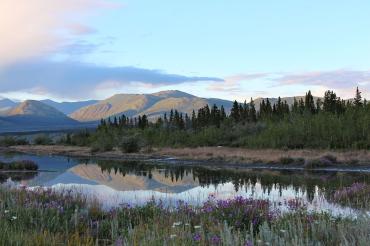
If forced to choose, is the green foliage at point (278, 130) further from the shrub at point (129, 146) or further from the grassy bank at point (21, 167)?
the grassy bank at point (21, 167)

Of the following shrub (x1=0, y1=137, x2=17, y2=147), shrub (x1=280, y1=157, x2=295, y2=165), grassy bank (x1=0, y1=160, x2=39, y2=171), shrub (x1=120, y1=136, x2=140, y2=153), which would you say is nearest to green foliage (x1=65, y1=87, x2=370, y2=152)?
shrub (x1=120, y1=136, x2=140, y2=153)

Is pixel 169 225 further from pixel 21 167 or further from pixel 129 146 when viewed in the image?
pixel 129 146

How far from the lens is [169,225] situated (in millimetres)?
10547

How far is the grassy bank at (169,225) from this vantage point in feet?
25.2

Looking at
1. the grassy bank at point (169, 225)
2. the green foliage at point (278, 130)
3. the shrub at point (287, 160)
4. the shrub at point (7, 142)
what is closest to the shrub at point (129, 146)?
the green foliage at point (278, 130)

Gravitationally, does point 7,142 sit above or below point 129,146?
below

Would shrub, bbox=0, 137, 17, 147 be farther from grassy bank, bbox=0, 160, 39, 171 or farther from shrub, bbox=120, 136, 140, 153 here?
grassy bank, bbox=0, 160, 39, 171

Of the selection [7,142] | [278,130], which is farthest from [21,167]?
[7,142]

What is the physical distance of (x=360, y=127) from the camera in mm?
65500

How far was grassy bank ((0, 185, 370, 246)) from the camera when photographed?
25.2ft

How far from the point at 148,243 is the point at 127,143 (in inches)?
2990

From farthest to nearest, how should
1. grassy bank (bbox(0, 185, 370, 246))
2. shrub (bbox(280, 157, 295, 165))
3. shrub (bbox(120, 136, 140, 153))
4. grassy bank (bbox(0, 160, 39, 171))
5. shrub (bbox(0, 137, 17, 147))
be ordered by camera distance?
shrub (bbox(0, 137, 17, 147)) < shrub (bbox(120, 136, 140, 153)) < shrub (bbox(280, 157, 295, 165)) < grassy bank (bbox(0, 160, 39, 171)) < grassy bank (bbox(0, 185, 370, 246))

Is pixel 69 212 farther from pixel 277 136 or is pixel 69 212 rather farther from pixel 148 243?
pixel 277 136

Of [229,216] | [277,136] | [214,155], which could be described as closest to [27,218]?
[229,216]
